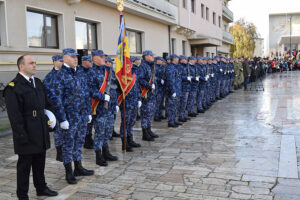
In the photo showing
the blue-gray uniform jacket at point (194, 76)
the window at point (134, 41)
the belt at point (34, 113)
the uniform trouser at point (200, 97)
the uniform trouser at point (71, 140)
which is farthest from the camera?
the window at point (134, 41)

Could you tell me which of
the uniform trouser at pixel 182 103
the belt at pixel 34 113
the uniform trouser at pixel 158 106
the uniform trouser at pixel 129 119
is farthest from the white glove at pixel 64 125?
the uniform trouser at pixel 158 106

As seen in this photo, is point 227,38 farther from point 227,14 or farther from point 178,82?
point 178,82

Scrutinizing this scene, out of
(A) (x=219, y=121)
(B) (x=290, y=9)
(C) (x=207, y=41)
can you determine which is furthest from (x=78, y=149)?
(B) (x=290, y=9)

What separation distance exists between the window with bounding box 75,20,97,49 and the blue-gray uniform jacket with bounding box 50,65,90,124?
7.40 meters

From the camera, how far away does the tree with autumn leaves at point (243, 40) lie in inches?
1705

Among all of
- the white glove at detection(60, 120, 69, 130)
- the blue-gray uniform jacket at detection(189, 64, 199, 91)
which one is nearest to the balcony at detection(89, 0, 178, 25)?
the blue-gray uniform jacket at detection(189, 64, 199, 91)

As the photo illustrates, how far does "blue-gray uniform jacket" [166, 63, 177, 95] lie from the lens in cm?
871

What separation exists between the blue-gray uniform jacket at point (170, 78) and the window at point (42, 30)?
429 centimetres

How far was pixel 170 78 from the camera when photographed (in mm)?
8797

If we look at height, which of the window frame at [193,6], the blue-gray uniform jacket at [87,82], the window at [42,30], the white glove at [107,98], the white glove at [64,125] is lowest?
the white glove at [64,125]

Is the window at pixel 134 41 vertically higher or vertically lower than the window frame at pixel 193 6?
lower

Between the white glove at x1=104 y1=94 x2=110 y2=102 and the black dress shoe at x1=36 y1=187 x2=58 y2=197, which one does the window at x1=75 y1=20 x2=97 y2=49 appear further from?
the black dress shoe at x1=36 y1=187 x2=58 y2=197

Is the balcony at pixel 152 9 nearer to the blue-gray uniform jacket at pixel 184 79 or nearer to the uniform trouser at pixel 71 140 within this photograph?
the blue-gray uniform jacket at pixel 184 79

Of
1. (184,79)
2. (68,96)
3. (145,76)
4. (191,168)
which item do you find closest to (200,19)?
(184,79)
